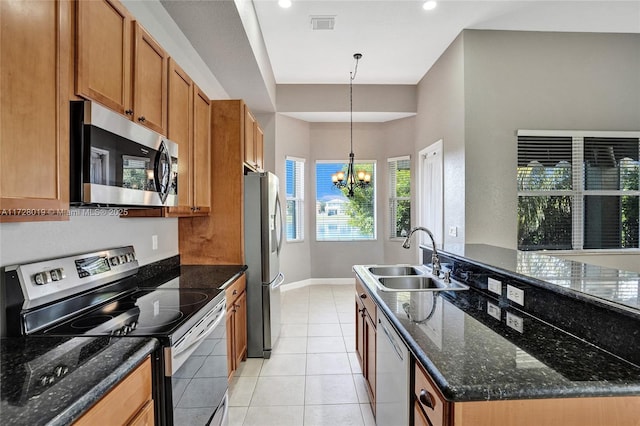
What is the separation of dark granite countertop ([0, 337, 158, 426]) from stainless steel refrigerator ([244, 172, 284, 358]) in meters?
1.70

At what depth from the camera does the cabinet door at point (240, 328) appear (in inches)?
102

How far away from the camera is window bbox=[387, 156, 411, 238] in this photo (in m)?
5.75

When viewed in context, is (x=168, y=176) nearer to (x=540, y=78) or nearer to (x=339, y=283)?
(x=540, y=78)

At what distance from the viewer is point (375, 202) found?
19.9 ft

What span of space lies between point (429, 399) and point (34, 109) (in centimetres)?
160

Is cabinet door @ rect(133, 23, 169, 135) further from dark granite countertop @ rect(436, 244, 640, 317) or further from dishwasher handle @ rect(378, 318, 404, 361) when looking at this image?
dark granite countertop @ rect(436, 244, 640, 317)

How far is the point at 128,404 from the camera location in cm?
108

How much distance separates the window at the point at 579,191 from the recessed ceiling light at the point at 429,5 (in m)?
1.91

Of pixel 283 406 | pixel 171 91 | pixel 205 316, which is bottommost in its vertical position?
pixel 283 406

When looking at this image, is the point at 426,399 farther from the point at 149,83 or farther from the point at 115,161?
the point at 149,83

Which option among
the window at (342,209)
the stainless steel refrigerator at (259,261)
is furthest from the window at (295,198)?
the stainless steel refrigerator at (259,261)

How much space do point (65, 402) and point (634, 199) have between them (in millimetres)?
5472

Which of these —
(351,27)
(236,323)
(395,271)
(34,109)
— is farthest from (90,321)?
(351,27)

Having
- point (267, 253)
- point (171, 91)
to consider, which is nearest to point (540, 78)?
point (267, 253)
